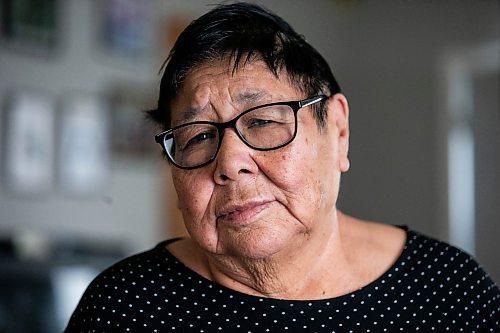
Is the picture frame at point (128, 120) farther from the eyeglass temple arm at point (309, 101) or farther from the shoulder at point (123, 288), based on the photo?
the eyeglass temple arm at point (309, 101)

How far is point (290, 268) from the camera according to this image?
133 centimetres

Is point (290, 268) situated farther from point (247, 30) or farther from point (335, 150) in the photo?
point (247, 30)

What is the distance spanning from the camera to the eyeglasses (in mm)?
1249

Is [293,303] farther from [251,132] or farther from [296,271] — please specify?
[251,132]

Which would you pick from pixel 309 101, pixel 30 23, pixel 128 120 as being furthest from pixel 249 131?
pixel 128 120

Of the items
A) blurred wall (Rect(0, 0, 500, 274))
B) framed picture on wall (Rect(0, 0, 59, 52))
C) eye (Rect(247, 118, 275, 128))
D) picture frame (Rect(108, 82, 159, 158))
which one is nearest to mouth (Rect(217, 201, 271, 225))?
eye (Rect(247, 118, 275, 128))

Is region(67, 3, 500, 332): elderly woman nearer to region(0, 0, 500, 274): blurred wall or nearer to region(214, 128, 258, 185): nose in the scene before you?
region(214, 128, 258, 185): nose

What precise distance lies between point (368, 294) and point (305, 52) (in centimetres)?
41

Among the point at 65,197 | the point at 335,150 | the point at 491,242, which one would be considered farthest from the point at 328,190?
the point at 491,242

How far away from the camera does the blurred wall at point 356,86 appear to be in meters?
4.05

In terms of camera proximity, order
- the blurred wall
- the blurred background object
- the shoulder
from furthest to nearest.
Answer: the blurred wall → the blurred background object → the shoulder

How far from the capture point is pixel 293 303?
133 centimetres

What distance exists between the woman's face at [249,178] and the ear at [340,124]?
0.13ft

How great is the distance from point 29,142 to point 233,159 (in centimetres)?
288
